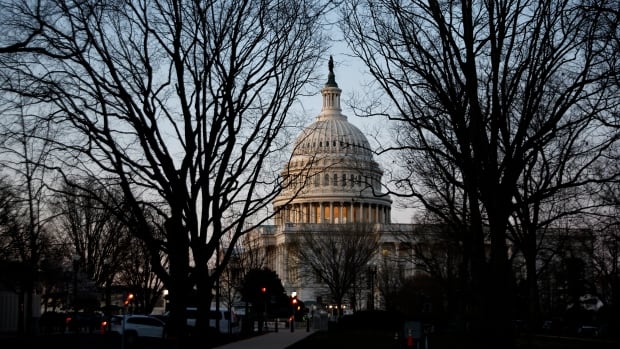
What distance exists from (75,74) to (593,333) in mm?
45749

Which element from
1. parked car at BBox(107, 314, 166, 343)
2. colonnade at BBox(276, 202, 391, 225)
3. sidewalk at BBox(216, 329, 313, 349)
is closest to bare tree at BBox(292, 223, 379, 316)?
sidewalk at BBox(216, 329, 313, 349)

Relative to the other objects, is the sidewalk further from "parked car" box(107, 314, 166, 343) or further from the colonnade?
the colonnade

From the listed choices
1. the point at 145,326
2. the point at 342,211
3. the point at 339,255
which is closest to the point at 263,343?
the point at 145,326

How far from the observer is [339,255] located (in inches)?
3610

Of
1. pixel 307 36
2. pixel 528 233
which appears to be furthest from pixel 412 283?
pixel 307 36

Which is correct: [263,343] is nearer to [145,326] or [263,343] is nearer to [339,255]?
[145,326]

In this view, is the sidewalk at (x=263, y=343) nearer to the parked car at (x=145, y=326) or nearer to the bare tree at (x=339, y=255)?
the parked car at (x=145, y=326)

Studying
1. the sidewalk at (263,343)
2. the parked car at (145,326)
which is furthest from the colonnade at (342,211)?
the parked car at (145,326)

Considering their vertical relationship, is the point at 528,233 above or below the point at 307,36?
below

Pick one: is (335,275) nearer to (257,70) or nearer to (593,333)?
(593,333)

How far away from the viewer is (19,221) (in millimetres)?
49219

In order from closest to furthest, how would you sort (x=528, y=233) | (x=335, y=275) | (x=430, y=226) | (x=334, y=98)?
1. (x=528, y=233)
2. (x=430, y=226)
3. (x=335, y=275)
4. (x=334, y=98)

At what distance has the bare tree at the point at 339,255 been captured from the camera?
8681 centimetres

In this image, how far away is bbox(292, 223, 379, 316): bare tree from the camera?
8681 centimetres
